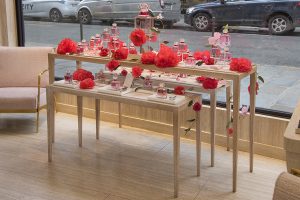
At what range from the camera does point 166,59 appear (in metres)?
3.26

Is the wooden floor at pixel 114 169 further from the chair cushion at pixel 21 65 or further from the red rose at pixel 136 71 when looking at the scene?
the red rose at pixel 136 71

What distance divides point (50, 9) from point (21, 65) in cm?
97

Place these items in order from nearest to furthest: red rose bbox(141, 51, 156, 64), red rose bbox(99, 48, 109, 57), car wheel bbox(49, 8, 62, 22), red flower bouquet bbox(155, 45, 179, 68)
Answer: red flower bouquet bbox(155, 45, 179, 68) < red rose bbox(141, 51, 156, 64) < red rose bbox(99, 48, 109, 57) < car wheel bbox(49, 8, 62, 22)

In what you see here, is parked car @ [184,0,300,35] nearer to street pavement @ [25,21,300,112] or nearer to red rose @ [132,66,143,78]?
street pavement @ [25,21,300,112]

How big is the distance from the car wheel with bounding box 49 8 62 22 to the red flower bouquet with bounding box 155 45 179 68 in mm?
2609

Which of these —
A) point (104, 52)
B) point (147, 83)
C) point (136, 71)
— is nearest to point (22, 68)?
point (104, 52)

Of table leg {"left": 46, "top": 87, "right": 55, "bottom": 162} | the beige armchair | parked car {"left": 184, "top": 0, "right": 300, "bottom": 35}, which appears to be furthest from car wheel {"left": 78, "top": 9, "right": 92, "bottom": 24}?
table leg {"left": 46, "top": 87, "right": 55, "bottom": 162}

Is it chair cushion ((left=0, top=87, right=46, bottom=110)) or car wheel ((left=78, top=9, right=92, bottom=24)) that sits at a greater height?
car wheel ((left=78, top=9, right=92, bottom=24))

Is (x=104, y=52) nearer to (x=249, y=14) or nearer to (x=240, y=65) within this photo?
(x=240, y=65)

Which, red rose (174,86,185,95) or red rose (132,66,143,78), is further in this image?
red rose (132,66,143,78)

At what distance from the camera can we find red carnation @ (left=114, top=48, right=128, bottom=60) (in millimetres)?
3533

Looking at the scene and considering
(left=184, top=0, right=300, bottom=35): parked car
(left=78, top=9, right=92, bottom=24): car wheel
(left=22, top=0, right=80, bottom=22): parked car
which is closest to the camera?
(left=184, top=0, right=300, bottom=35): parked car

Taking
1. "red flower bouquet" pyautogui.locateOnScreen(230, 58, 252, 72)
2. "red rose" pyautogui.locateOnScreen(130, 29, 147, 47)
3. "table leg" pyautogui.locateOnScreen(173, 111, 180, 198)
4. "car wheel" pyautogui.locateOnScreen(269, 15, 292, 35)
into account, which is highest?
"car wheel" pyautogui.locateOnScreen(269, 15, 292, 35)

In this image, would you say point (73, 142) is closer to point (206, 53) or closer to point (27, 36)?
point (206, 53)
